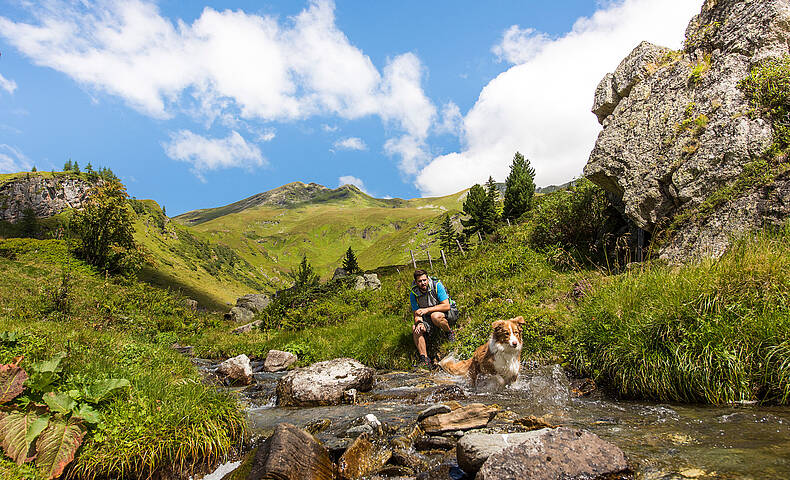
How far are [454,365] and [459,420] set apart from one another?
4.01 meters

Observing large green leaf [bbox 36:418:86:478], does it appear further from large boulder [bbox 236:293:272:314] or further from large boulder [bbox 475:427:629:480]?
large boulder [bbox 236:293:272:314]

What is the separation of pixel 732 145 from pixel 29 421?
50.3 feet

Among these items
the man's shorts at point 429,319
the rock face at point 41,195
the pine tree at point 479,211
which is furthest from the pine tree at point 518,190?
the rock face at point 41,195

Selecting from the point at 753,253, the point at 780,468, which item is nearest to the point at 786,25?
the point at 753,253

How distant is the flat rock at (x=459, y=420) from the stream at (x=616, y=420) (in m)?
0.18

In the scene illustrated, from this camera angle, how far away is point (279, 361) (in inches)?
456

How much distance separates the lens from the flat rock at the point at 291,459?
11.4 ft

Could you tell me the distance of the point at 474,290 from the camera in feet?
43.5

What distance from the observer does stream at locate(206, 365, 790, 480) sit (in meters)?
3.16

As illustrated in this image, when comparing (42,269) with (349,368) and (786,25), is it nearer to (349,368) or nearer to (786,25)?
(349,368)

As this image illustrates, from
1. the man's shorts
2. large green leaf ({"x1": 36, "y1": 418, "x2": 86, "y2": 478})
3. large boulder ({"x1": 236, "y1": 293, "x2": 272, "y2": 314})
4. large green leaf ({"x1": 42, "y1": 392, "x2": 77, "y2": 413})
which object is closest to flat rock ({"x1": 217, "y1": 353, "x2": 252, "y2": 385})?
the man's shorts

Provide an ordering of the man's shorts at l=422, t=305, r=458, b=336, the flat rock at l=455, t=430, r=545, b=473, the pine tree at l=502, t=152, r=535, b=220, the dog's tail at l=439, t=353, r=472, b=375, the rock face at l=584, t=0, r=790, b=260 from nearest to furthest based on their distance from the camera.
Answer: the flat rock at l=455, t=430, r=545, b=473, the dog's tail at l=439, t=353, r=472, b=375, the rock face at l=584, t=0, r=790, b=260, the man's shorts at l=422, t=305, r=458, b=336, the pine tree at l=502, t=152, r=535, b=220

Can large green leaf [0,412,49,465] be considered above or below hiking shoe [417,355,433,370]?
above

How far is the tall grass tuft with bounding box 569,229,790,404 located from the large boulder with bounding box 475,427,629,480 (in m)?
2.48
